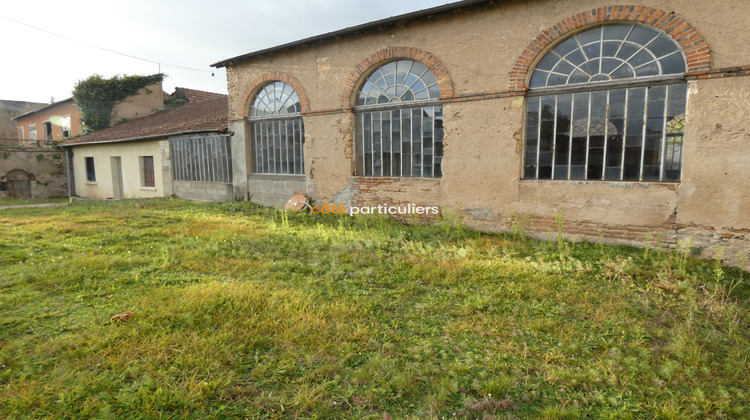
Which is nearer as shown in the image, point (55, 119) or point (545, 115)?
point (545, 115)

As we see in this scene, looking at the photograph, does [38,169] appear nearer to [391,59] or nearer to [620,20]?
[391,59]

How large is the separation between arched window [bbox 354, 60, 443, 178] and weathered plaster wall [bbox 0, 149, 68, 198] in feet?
59.2

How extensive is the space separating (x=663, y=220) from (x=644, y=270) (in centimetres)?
125

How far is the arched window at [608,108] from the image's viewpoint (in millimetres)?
5598

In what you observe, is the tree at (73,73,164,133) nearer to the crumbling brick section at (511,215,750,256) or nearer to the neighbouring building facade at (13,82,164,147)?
the neighbouring building facade at (13,82,164,147)

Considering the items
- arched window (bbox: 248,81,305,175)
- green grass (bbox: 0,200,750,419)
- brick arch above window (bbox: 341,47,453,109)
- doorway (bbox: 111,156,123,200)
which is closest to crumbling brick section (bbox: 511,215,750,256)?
green grass (bbox: 0,200,750,419)

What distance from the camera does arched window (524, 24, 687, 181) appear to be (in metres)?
5.60

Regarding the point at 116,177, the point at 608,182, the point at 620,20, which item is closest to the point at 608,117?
the point at 608,182

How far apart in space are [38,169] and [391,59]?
19326 millimetres

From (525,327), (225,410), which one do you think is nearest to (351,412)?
(225,410)

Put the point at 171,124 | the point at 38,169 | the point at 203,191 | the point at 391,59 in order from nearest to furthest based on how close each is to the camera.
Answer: the point at 391,59
the point at 203,191
the point at 171,124
the point at 38,169

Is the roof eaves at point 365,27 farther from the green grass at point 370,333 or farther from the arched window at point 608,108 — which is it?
the green grass at point 370,333

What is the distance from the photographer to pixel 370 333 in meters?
3.33

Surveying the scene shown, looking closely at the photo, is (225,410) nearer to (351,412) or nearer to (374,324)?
(351,412)
